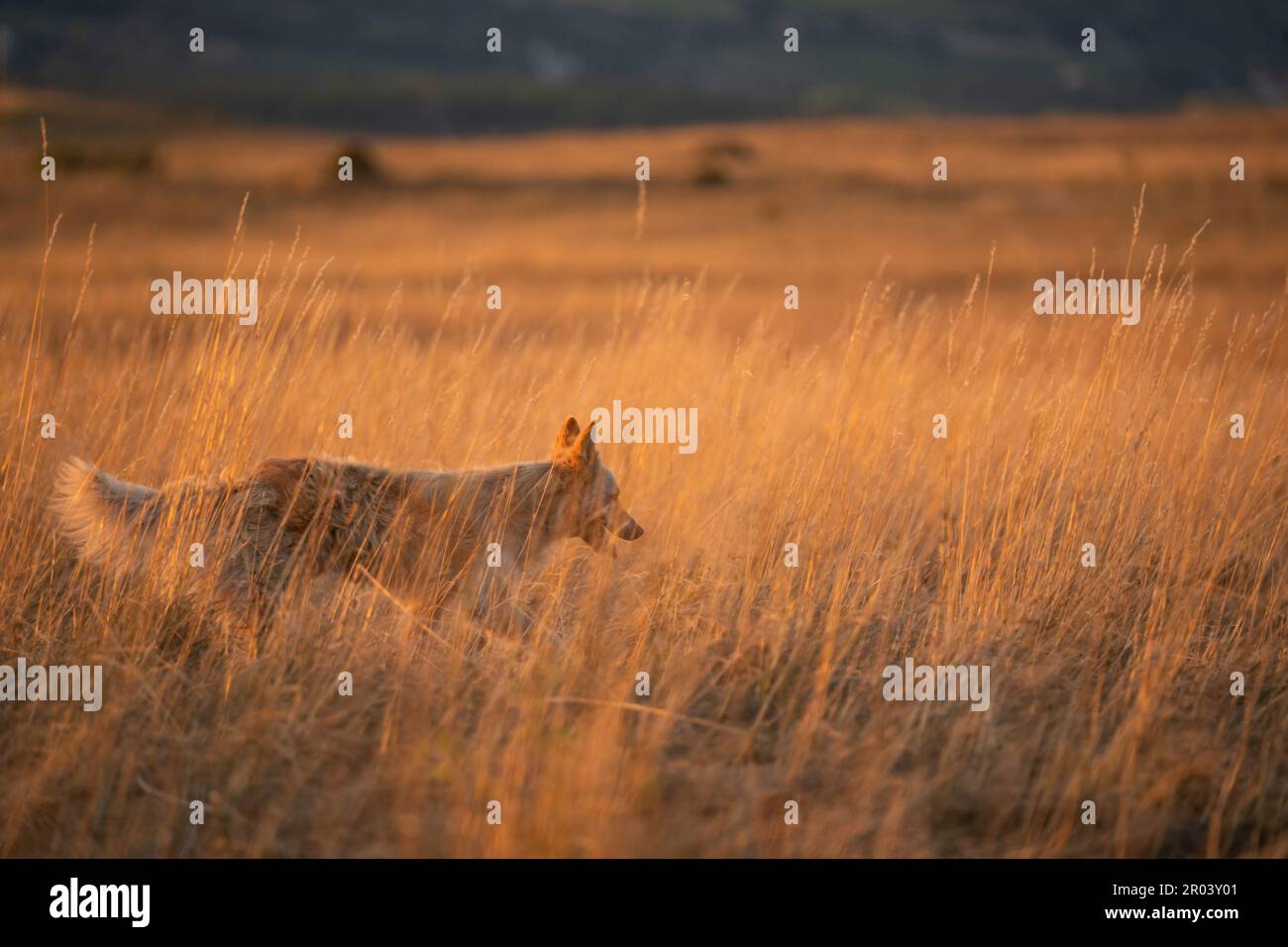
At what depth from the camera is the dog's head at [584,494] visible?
5.91m

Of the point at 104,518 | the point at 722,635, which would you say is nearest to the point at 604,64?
the point at 104,518

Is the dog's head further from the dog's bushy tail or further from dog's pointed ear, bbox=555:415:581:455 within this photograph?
the dog's bushy tail

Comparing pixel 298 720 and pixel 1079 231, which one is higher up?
pixel 1079 231

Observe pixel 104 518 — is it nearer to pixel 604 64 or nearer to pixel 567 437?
pixel 567 437

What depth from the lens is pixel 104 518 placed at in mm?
5375

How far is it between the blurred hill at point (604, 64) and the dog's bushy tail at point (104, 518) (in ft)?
314

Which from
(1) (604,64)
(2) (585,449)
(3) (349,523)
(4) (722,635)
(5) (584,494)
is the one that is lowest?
(4) (722,635)

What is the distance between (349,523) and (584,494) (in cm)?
129

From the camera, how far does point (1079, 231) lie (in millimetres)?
26031

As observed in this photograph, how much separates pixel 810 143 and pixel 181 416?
158ft

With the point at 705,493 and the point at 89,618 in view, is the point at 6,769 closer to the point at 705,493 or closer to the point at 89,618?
the point at 89,618

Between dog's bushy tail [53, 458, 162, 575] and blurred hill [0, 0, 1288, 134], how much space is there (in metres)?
95.8

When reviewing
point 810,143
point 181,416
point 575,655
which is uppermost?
point 810,143

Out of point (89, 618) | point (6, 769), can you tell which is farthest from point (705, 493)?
point (6, 769)
